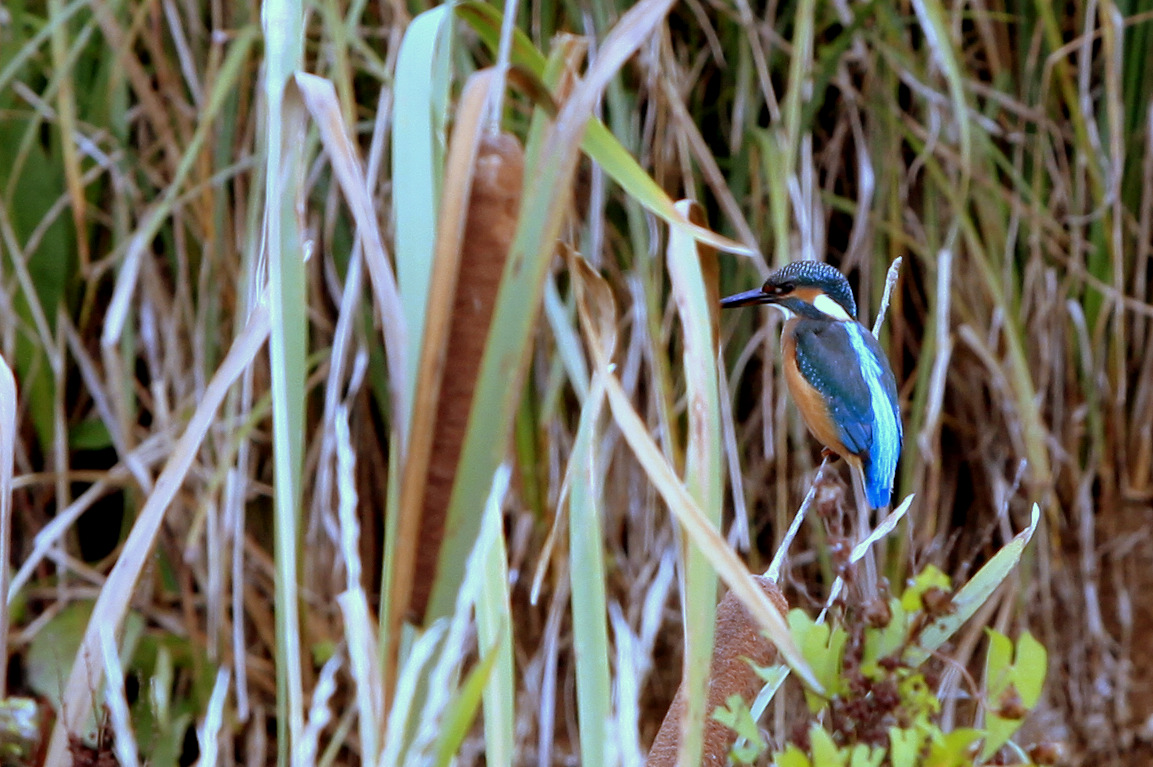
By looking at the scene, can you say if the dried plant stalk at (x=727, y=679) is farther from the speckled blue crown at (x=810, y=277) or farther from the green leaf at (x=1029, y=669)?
the speckled blue crown at (x=810, y=277)

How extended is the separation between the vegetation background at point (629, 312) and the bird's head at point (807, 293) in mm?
111

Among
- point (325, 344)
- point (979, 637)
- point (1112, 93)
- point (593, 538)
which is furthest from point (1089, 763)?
point (593, 538)

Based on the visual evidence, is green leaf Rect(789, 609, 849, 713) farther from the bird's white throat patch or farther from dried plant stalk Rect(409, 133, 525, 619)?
the bird's white throat patch

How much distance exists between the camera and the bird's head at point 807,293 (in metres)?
1.32

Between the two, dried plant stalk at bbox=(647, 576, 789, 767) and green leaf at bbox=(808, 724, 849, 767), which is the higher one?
green leaf at bbox=(808, 724, 849, 767)

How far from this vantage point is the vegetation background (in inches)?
64.6

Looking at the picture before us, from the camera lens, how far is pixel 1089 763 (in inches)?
73.6

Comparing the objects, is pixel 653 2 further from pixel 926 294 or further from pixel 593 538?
pixel 926 294

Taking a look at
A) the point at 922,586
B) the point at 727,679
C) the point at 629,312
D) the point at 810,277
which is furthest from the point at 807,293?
the point at 922,586

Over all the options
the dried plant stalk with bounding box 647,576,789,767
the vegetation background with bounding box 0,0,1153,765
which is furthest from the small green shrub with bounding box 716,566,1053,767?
the vegetation background with bounding box 0,0,1153,765

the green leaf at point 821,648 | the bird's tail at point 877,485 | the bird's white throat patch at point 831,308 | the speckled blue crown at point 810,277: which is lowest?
the bird's tail at point 877,485

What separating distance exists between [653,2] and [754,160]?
3.78 feet

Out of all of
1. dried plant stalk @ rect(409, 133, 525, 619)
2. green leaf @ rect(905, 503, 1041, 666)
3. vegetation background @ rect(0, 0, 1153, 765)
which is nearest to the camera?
dried plant stalk @ rect(409, 133, 525, 619)

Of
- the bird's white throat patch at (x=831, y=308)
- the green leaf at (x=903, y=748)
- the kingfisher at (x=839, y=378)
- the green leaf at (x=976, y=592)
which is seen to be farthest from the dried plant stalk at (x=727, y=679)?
the bird's white throat patch at (x=831, y=308)
